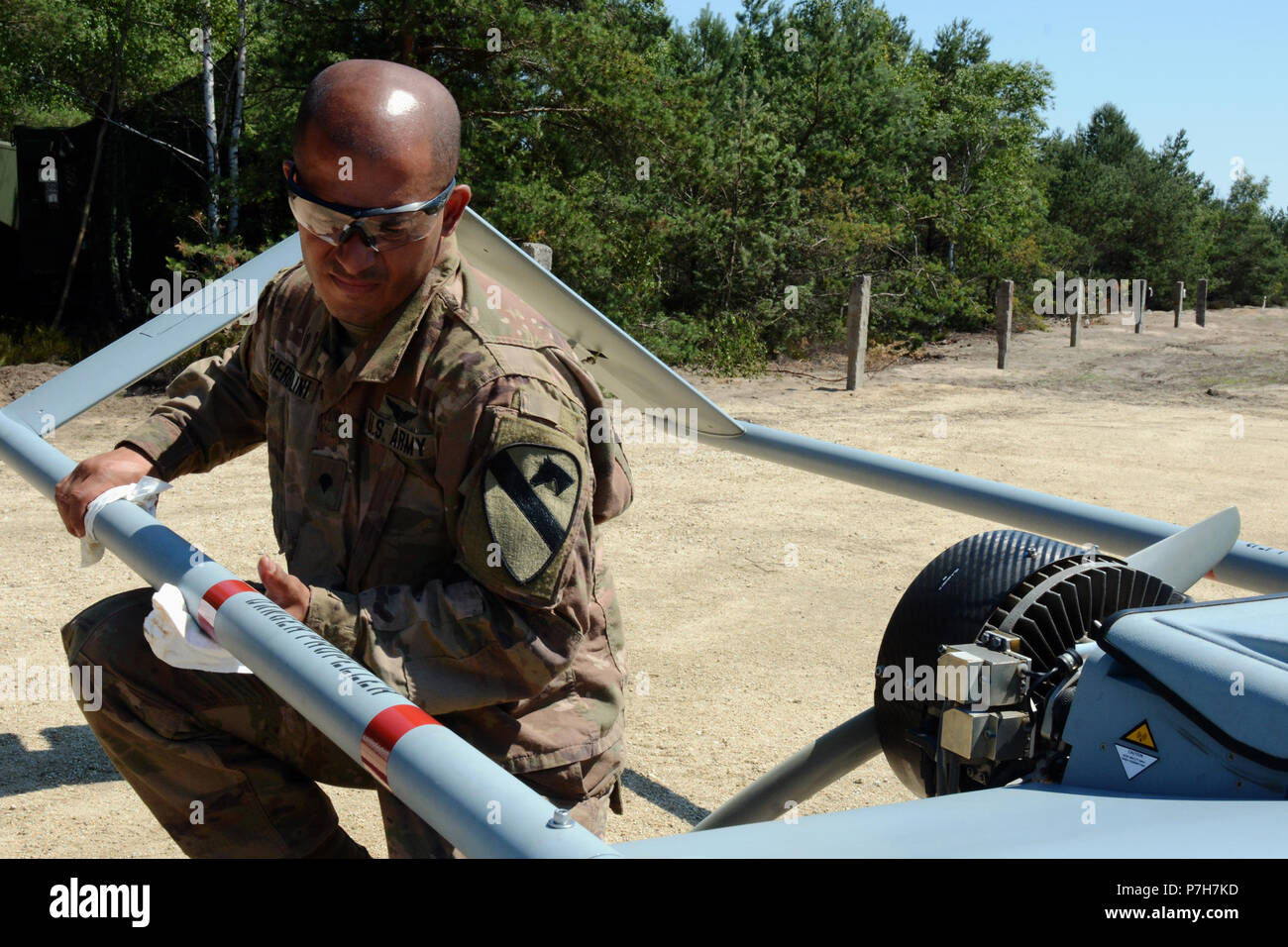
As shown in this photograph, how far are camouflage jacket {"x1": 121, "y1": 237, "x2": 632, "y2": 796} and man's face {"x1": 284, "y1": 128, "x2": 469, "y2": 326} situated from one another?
0.06 m

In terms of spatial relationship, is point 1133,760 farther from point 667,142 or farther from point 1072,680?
point 667,142

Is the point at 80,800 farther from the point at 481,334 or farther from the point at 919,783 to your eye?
the point at 919,783

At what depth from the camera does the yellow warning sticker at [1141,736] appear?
1542mm

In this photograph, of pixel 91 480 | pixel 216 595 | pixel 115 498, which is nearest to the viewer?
pixel 216 595

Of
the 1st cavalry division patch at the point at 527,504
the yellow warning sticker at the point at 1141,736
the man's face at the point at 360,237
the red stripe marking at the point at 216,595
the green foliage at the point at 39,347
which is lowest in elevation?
the green foliage at the point at 39,347

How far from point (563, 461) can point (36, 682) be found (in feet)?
10.1

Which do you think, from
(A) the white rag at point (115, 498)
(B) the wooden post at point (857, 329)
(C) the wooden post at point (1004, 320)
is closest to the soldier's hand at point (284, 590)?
(A) the white rag at point (115, 498)

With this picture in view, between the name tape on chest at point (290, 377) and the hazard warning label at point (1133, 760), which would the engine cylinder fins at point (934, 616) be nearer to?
the hazard warning label at point (1133, 760)

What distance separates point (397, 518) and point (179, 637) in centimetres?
43

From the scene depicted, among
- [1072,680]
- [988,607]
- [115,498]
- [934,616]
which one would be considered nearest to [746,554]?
[934,616]

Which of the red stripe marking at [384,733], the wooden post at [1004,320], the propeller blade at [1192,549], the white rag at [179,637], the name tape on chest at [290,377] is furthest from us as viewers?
the wooden post at [1004,320]

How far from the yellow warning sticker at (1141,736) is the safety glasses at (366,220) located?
137cm

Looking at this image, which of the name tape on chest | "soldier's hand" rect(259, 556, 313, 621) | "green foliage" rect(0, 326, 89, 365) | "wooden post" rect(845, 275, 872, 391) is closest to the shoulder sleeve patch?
"soldier's hand" rect(259, 556, 313, 621)

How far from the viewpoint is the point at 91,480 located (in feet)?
8.18
